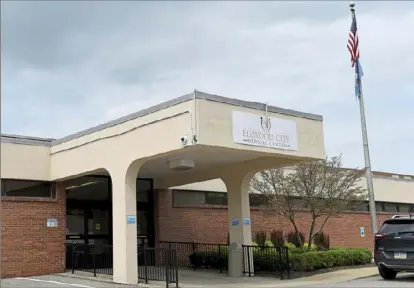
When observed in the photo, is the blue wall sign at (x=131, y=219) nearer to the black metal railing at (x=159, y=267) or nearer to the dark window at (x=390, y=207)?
the black metal railing at (x=159, y=267)

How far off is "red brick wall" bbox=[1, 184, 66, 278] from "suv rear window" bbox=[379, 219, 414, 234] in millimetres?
10124

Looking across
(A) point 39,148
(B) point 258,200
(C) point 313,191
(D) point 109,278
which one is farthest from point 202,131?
(B) point 258,200

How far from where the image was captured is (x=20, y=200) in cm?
1819

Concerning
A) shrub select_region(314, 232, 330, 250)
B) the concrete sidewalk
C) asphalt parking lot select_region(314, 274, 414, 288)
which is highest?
shrub select_region(314, 232, 330, 250)

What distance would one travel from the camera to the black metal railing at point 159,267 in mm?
14930

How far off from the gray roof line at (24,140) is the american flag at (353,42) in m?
11.8

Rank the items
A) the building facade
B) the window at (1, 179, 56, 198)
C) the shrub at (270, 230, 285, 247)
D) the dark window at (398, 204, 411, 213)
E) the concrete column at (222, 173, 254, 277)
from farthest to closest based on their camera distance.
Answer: the dark window at (398, 204, 411, 213)
the shrub at (270, 230, 285, 247)
the concrete column at (222, 173, 254, 277)
the window at (1, 179, 56, 198)
the building facade

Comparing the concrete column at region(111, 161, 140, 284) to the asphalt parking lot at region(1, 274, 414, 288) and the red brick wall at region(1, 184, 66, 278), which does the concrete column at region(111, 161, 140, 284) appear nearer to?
the asphalt parking lot at region(1, 274, 414, 288)

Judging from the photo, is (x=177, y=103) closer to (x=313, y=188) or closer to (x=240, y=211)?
(x=240, y=211)

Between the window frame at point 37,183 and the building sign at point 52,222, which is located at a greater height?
the window frame at point 37,183

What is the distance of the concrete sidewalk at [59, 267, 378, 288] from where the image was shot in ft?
51.1

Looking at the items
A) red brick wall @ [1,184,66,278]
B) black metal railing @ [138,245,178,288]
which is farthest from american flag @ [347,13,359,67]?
red brick wall @ [1,184,66,278]

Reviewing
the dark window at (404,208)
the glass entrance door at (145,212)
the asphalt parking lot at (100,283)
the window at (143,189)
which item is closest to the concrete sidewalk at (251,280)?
the asphalt parking lot at (100,283)

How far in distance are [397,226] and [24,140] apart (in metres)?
11.7
